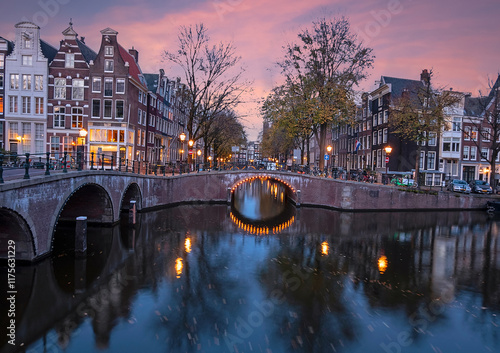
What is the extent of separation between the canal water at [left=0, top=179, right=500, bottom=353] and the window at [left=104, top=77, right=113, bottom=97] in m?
22.9

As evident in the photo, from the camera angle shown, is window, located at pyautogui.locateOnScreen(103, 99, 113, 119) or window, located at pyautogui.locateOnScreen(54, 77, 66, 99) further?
window, located at pyautogui.locateOnScreen(54, 77, 66, 99)

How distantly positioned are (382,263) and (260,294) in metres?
7.74

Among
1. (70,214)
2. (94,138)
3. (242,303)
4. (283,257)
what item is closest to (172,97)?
(94,138)

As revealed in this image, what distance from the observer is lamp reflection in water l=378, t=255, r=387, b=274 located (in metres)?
16.6

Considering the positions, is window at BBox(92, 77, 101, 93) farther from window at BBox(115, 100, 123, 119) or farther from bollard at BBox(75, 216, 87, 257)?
bollard at BBox(75, 216, 87, 257)

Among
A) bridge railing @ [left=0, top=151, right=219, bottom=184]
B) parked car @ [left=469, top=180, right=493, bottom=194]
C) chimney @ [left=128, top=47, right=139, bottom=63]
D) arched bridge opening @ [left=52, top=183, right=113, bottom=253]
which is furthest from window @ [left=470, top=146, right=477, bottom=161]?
arched bridge opening @ [left=52, top=183, right=113, bottom=253]

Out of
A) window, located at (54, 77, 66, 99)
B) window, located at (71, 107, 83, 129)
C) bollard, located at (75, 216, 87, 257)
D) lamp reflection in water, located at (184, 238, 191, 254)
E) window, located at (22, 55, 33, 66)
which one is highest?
window, located at (22, 55, 33, 66)

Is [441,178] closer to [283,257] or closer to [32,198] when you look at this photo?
[283,257]

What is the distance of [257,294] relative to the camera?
1280 centimetres

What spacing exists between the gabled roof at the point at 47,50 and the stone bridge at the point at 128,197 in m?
22.8

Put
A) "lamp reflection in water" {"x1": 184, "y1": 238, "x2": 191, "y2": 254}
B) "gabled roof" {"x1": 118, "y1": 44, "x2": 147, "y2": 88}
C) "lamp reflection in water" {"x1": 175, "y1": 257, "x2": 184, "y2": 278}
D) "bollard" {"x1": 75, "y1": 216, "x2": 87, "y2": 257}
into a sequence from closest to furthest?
1. "lamp reflection in water" {"x1": 175, "y1": 257, "x2": 184, "y2": 278}
2. "bollard" {"x1": 75, "y1": 216, "x2": 87, "y2": 257}
3. "lamp reflection in water" {"x1": 184, "y1": 238, "x2": 191, "y2": 254}
4. "gabled roof" {"x1": 118, "y1": 44, "x2": 147, "y2": 88}

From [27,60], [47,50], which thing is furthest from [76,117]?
[47,50]

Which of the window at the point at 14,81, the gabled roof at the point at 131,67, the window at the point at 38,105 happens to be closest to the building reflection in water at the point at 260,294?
the window at the point at 38,105

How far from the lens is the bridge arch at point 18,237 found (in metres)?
13.2
